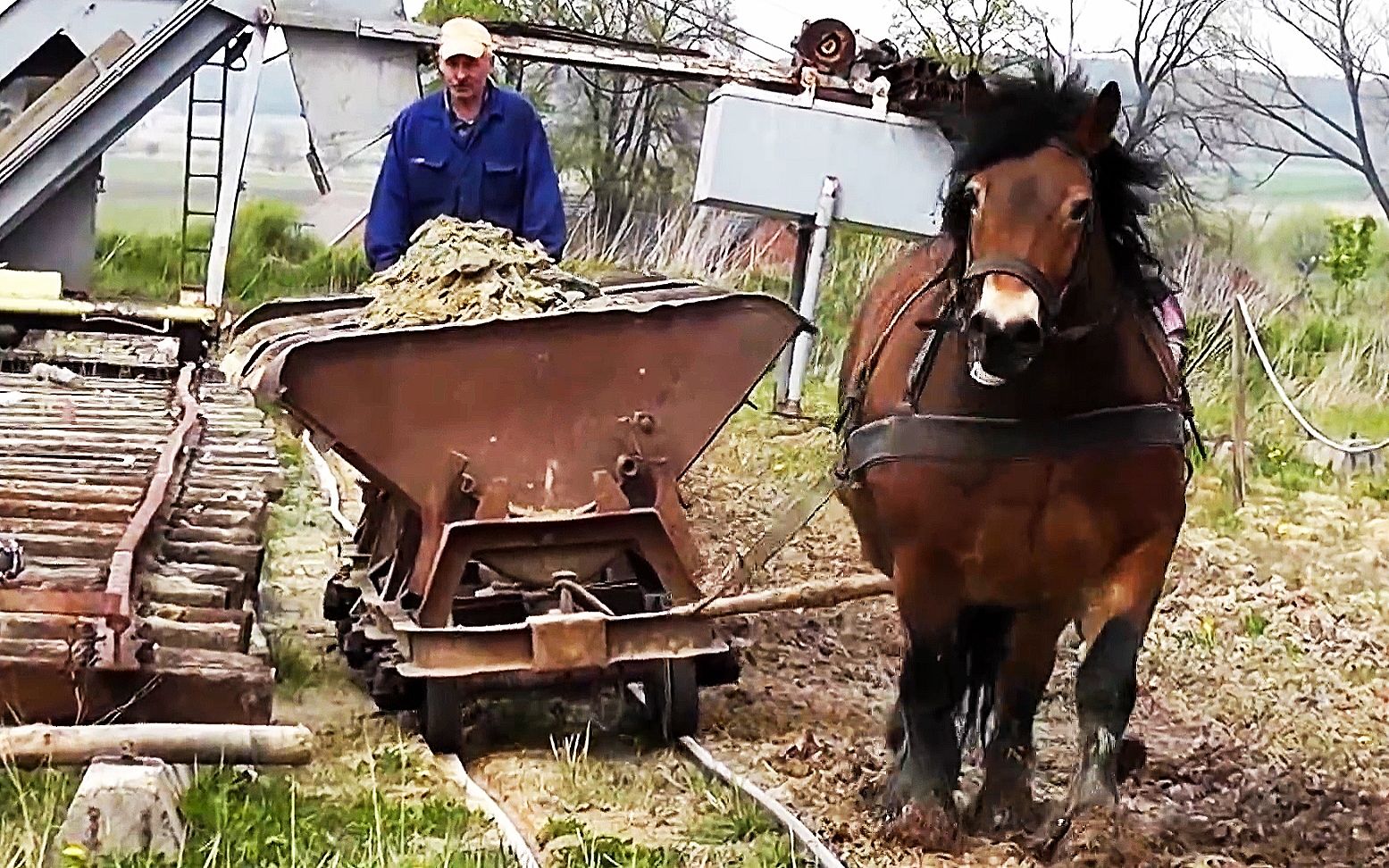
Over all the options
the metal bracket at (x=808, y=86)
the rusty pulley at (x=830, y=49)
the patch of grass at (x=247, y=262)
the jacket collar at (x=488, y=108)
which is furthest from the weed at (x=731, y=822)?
the patch of grass at (x=247, y=262)

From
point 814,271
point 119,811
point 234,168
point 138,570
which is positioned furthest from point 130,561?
point 234,168

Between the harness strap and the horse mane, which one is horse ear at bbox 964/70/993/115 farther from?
the harness strap

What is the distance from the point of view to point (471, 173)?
6.75 metres

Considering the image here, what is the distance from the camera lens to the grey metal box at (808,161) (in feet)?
45.8

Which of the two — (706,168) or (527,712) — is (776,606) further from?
(706,168)

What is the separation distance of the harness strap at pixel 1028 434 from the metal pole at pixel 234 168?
12.0 metres

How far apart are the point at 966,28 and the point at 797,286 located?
4445 millimetres

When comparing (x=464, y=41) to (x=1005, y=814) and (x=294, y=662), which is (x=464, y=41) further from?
(x=1005, y=814)

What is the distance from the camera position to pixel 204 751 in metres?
3.96

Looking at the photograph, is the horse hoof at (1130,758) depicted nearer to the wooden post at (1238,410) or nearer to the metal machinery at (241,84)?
the wooden post at (1238,410)

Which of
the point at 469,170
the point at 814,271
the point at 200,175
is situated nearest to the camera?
the point at 469,170

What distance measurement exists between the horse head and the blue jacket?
249cm

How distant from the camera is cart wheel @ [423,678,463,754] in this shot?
18.0 ft

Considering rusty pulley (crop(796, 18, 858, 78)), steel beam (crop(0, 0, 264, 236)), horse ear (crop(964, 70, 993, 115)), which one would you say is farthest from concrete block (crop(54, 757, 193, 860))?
steel beam (crop(0, 0, 264, 236))
